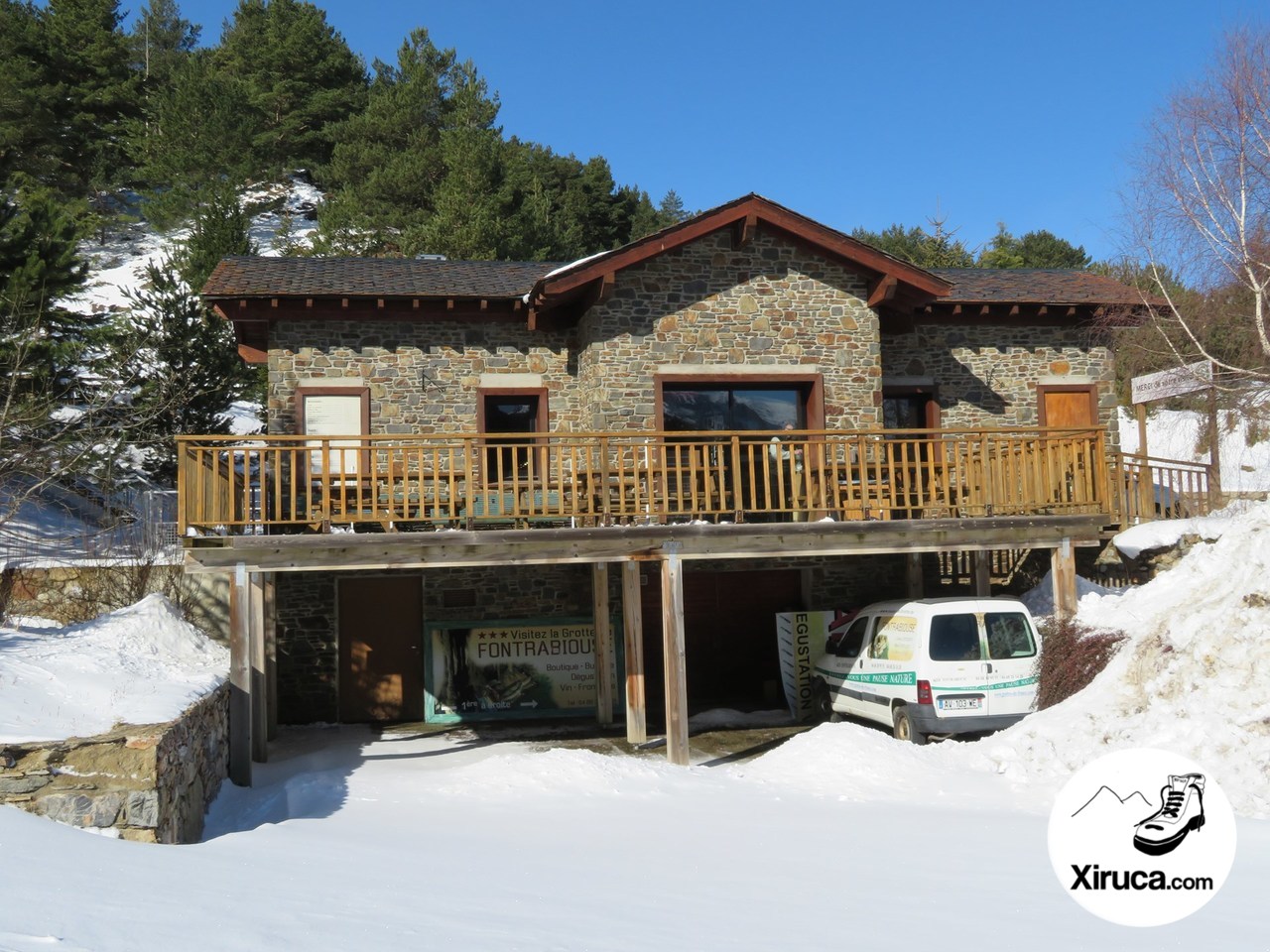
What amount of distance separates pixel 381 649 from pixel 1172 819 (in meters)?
10.8

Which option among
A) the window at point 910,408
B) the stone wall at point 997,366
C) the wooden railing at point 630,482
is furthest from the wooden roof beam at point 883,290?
the wooden railing at point 630,482

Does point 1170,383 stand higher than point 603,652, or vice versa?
point 1170,383

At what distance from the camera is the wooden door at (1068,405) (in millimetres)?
16109

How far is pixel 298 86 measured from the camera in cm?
4550

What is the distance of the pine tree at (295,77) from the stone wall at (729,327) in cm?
3442

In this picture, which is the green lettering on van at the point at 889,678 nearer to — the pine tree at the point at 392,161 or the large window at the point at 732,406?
the large window at the point at 732,406

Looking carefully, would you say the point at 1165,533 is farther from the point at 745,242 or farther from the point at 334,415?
the point at 334,415

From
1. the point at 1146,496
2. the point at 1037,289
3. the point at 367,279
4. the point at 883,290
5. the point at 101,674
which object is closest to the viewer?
the point at 101,674

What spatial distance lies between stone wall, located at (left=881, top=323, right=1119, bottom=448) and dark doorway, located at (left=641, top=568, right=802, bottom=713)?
3641 mm

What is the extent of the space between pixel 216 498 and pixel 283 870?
5472 mm

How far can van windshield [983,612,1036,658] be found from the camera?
10664 millimetres

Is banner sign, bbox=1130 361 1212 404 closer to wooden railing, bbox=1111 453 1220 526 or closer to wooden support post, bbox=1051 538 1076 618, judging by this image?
wooden railing, bbox=1111 453 1220 526

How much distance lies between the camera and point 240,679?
10.3m

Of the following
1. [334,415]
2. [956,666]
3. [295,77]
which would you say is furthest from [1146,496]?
[295,77]
